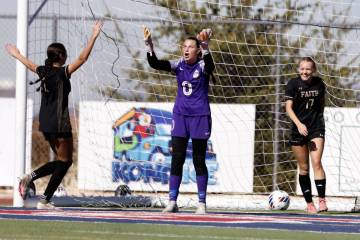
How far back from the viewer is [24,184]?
452 inches

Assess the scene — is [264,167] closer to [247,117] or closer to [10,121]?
[247,117]

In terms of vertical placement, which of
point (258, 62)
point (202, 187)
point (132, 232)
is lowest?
point (132, 232)

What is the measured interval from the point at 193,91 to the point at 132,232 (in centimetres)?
295

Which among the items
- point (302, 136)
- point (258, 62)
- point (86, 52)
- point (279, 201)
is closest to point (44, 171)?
point (86, 52)

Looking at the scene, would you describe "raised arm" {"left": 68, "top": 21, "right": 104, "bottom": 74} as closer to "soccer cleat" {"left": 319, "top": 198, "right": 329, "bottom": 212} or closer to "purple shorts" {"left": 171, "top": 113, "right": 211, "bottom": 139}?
"purple shorts" {"left": 171, "top": 113, "right": 211, "bottom": 139}

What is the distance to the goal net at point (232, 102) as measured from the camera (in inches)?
582

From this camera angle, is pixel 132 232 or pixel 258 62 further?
pixel 258 62

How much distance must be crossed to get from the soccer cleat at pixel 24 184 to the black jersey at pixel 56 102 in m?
0.55

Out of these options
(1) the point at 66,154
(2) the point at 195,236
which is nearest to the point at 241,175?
(1) the point at 66,154

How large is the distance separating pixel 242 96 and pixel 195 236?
798 centimetres

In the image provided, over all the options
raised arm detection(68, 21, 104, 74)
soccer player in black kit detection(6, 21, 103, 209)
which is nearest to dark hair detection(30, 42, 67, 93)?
soccer player in black kit detection(6, 21, 103, 209)

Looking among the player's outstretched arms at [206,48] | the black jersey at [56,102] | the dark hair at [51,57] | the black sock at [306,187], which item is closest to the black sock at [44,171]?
the black jersey at [56,102]

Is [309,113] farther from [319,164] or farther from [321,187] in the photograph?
[321,187]

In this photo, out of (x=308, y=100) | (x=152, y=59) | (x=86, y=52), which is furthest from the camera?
(x=308, y=100)
